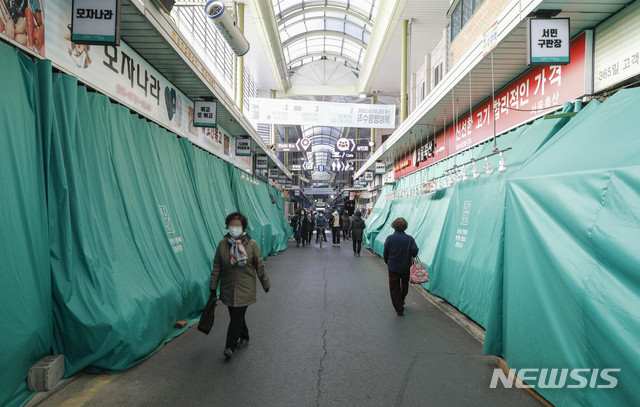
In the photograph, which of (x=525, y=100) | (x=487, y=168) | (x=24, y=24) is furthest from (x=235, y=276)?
(x=525, y=100)

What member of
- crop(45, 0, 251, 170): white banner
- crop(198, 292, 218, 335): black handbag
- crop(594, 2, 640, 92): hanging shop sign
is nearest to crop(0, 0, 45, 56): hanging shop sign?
crop(45, 0, 251, 170): white banner

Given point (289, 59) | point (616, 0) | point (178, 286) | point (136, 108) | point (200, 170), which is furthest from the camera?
point (289, 59)

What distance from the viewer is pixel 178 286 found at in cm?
511

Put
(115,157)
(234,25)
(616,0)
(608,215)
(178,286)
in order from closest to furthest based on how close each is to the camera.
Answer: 1. (608,215)
2. (616,0)
3. (115,157)
4. (178,286)
5. (234,25)

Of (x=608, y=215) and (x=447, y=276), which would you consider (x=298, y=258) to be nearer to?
(x=447, y=276)

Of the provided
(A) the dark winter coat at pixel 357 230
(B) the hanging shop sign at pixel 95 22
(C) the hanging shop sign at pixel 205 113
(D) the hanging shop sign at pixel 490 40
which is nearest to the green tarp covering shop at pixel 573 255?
(D) the hanging shop sign at pixel 490 40

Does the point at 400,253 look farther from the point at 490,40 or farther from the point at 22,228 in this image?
the point at 22,228

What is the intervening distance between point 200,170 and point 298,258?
6018 mm

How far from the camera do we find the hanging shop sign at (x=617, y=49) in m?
3.76

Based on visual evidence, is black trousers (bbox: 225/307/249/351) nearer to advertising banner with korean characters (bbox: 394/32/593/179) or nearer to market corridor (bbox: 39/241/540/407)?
market corridor (bbox: 39/241/540/407)

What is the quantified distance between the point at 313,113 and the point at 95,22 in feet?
31.0

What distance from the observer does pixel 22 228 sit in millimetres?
3115

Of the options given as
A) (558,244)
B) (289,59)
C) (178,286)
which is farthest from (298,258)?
(289,59)

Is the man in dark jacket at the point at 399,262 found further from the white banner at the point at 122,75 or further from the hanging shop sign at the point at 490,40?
the white banner at the point at 122,75
